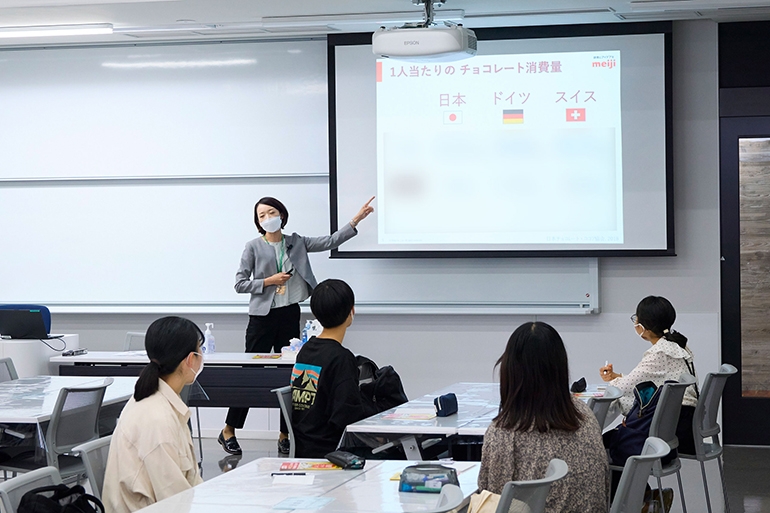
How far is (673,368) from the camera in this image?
4211 millimetres

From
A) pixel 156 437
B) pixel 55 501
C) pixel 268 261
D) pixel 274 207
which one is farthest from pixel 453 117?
pixel 55 501

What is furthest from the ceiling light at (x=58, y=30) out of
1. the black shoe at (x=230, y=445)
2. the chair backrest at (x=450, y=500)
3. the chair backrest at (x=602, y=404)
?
the chair backrest at (x=450, y=500)

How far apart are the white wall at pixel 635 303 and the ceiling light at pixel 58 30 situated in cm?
278

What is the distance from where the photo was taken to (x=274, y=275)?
6168 mm

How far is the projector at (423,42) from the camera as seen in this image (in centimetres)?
498

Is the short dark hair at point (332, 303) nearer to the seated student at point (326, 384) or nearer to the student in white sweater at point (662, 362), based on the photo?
the seated student at point (326, 384)

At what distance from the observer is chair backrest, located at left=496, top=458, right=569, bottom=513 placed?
2146mm

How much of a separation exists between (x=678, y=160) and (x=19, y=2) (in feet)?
14.9

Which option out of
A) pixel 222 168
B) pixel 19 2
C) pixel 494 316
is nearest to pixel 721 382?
pixel 494 316

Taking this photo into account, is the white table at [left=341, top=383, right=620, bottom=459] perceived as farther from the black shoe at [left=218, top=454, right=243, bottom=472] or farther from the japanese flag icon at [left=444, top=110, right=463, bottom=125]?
the japanese flag icon at [left=444, top=110, right=463, bottom=125]

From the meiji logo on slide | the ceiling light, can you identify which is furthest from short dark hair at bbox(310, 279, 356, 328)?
the ceiling light

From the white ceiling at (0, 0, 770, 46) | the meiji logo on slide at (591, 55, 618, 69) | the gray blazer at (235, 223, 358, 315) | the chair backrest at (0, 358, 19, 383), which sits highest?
the white ceiling at (0, 0, 770, 46)

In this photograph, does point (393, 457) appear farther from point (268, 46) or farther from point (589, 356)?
point (268, 46)

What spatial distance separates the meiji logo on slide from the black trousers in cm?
269
